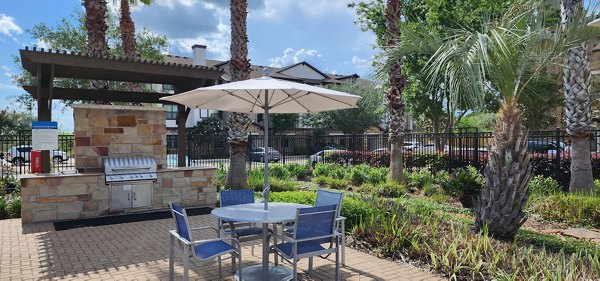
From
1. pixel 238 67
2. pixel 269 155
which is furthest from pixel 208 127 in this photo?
pixel 238 67

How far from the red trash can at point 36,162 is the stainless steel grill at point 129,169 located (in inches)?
49.4

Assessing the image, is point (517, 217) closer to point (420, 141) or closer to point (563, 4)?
point (563, 4)

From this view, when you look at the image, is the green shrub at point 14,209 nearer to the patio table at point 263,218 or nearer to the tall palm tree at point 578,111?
the patio table at point 263,218

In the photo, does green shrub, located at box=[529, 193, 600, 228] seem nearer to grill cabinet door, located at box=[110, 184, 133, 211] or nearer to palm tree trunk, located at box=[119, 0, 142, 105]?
grill cabinet door, located at box=[110, 184, 133, 211]

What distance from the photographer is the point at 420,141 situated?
51.9 ft

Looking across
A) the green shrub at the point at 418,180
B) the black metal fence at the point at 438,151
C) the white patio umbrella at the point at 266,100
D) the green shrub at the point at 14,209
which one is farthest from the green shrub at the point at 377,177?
the green shrub at the point at 14,209

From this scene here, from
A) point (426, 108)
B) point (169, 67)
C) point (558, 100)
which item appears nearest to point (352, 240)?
point (169, 67)

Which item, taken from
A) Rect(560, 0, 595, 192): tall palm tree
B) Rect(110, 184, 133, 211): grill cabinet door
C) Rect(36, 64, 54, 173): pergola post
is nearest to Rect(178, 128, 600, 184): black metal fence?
Rect(560, 0, 595, 192): tall palm tree

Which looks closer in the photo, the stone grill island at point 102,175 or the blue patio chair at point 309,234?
the blue patio chair at point 309,234

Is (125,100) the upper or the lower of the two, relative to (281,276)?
upper

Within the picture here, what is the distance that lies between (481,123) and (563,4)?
1684 inches

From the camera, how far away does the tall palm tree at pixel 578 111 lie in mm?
9289

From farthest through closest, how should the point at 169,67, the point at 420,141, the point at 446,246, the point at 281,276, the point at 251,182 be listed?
the point at 420,141 → the point at 251,182 → the point at 169,67 → the point at 446,246 → the point at 281,276

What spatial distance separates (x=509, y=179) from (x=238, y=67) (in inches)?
301
